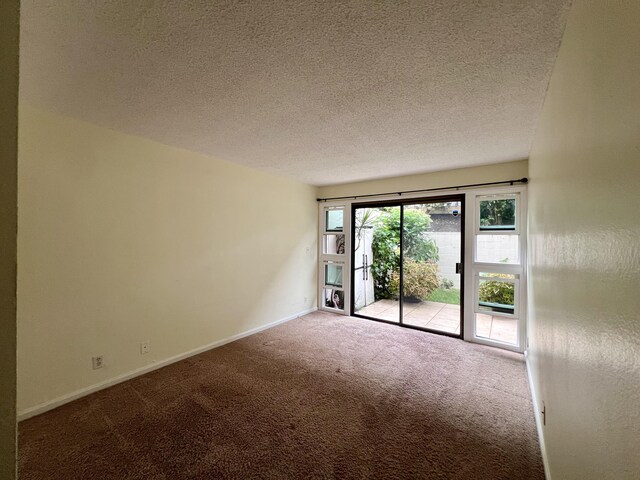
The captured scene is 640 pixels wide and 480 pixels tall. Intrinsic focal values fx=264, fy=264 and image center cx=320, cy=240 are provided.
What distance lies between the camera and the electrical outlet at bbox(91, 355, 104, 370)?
236 cm

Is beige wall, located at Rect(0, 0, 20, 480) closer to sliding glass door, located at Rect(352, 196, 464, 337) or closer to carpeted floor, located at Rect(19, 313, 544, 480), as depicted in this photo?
carpeted floor, located at Rect(19, 313, 544, 480)

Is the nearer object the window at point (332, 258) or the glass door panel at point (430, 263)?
the glass door panel at point (430, 263)

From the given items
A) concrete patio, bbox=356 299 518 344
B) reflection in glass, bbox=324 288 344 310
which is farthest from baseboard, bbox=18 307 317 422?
concrete patio, bbox=356 299 518 344

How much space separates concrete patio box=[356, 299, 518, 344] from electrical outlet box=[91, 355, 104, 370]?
143 inches

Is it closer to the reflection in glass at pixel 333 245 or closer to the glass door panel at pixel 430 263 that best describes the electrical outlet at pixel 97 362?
the reflection in glass at pixel 333 245

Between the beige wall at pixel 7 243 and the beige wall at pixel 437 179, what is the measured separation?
402 cm

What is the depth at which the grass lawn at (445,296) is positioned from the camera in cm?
502

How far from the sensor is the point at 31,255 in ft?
6.68

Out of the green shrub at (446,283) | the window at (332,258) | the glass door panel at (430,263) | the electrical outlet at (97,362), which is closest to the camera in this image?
the electrical outlet at (97,362)

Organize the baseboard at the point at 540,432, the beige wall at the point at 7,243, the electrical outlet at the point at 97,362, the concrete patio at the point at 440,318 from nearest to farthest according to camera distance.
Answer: the beige wall at the point at 7,243 < the baseboard at the point at 540,432 < the electrical outlet at the point at 97,362 < the concrete patio at the point at 440,318

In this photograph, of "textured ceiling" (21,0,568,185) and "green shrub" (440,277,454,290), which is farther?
"green shrub" (440,277,454,290)

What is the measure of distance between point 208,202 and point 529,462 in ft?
12.0

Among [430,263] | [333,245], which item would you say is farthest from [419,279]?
[333,245]

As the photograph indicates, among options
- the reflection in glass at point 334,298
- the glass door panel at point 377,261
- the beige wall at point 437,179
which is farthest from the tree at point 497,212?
the reflection in glass at point 334,298
